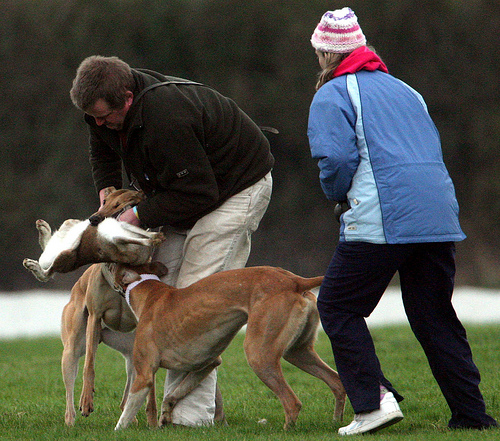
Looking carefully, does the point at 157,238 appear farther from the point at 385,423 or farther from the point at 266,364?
the point at 385,423

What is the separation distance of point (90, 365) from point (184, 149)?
5.23 feet

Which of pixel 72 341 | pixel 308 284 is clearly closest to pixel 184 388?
pixel 72 341

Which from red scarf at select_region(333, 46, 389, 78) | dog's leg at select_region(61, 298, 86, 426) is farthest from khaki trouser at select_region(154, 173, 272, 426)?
red scarf at select_region(333, 46, 389, 78)

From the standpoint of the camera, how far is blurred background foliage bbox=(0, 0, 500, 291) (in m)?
22.9

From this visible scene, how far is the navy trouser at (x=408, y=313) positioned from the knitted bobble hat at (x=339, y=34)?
1049 millimetres

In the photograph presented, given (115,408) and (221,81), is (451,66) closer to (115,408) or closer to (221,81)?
(221,81)

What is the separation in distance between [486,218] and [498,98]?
3.73m

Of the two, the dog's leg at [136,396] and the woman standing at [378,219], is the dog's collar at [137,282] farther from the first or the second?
the woman standing at [378,219]

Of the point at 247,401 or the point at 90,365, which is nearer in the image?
the point at 90,365

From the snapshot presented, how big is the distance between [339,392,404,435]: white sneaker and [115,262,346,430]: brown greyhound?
0.50 metres

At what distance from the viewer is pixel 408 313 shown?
4781mm

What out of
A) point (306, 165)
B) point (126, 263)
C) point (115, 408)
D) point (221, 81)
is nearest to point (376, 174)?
point (126, 263)

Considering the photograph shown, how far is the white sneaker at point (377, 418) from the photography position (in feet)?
15.0

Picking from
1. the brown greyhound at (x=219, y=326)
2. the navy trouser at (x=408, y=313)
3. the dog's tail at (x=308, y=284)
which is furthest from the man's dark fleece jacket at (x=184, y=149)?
the navy trouser at (x=408, y=313)
